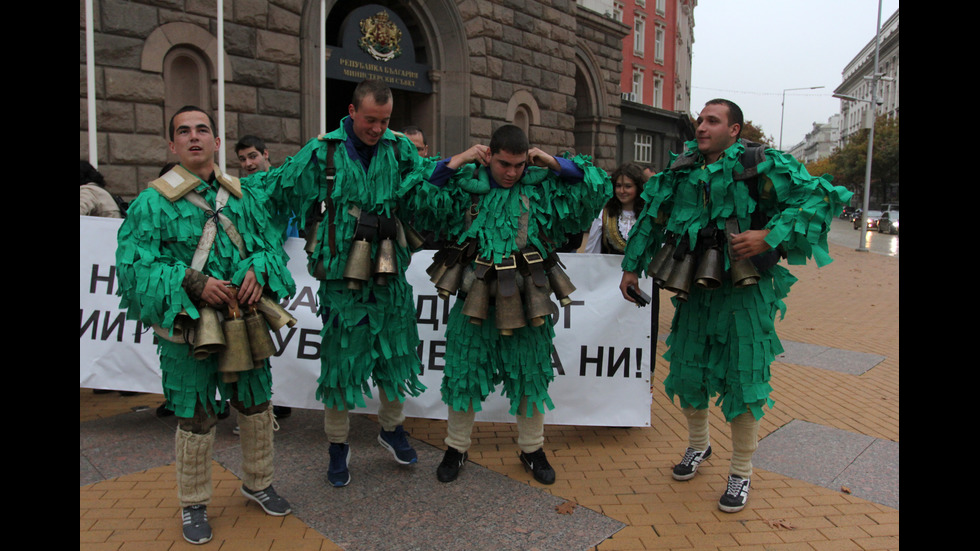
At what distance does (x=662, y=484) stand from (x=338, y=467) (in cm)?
184

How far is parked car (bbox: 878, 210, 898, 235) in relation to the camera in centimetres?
3245

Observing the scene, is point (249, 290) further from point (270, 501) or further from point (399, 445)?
point (399, 445)

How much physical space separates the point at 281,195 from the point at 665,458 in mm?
2823

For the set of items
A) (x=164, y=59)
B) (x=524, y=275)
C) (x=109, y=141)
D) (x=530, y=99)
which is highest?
(x=530, y=99)

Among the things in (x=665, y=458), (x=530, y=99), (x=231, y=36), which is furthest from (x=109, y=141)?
(x=530, y=99)

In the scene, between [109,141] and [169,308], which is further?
[109,141]

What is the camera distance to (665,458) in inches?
159

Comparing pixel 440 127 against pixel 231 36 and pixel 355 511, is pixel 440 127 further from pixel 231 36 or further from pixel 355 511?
pixel 355 511

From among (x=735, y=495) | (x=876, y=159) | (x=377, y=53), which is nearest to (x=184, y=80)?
(x=377, y=53)

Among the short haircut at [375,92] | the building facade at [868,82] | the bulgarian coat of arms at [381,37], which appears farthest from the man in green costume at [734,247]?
the building facade at [868,82]

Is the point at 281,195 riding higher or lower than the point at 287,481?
higher

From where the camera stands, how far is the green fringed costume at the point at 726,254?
3043 millimetres

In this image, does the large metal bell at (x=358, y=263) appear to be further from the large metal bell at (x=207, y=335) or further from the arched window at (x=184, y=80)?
the arched window at (x=184, y=80)

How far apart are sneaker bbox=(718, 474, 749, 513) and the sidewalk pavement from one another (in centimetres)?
4
